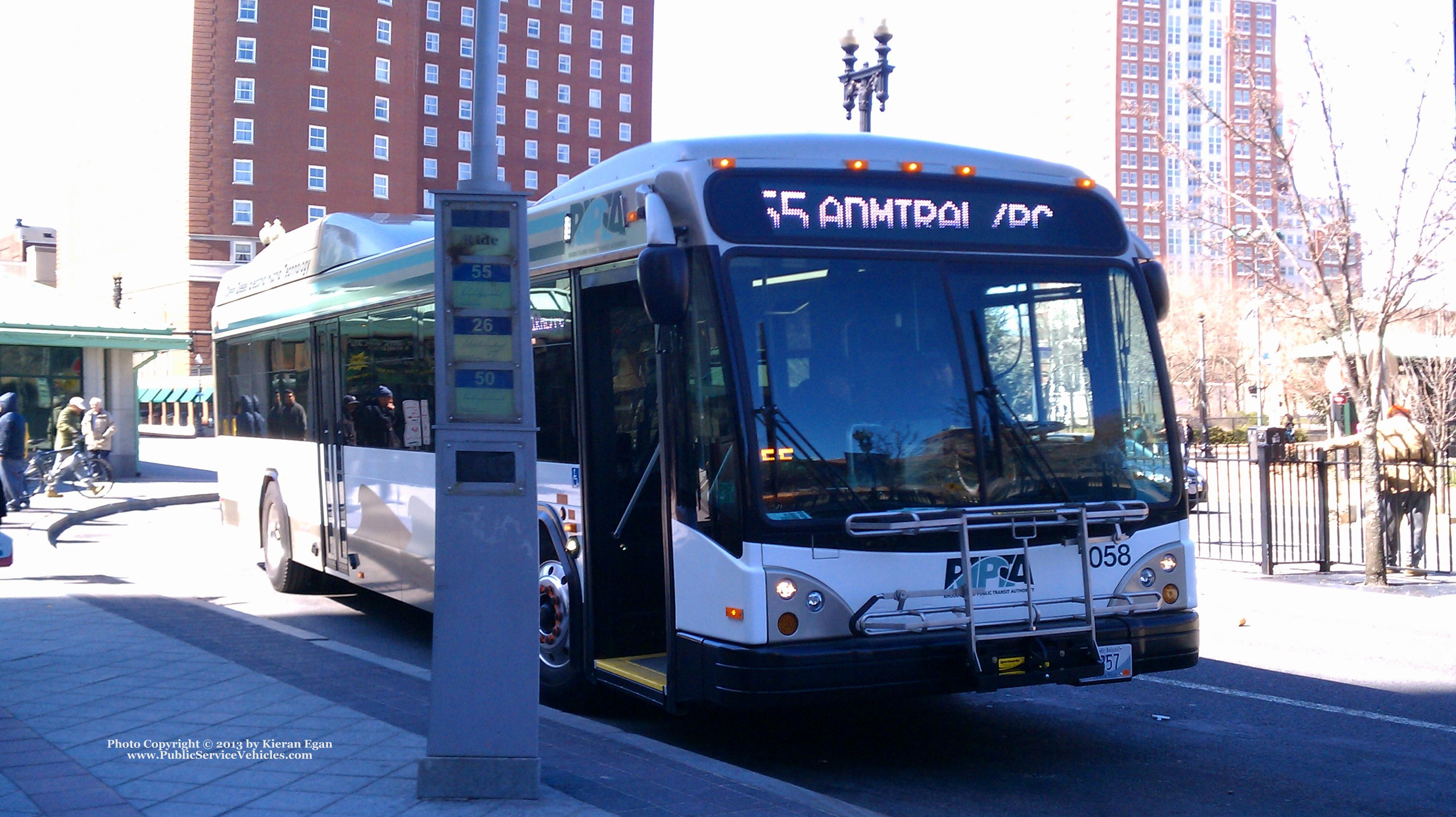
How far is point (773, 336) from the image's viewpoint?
20.1 ft

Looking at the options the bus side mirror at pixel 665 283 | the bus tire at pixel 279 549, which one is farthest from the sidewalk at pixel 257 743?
the bus tire at pixel 279 549

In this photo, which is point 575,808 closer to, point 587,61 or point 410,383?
point 410,383

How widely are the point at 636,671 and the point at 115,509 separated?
1888cm

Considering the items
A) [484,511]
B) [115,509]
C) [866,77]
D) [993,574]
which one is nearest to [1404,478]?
[866,77]

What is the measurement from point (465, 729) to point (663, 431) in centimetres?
182

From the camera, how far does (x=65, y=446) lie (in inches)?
952

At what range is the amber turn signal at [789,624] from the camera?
5.93 meters

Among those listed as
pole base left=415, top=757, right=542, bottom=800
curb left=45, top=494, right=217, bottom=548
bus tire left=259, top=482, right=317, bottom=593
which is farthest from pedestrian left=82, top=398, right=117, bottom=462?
pole base left=415, top=757, right=542, bottom=800

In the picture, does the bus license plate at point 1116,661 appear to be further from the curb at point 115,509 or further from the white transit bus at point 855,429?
the curb at point 115,509

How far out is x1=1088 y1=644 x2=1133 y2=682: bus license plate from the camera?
6.30m

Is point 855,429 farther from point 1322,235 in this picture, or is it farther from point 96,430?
point 96,430

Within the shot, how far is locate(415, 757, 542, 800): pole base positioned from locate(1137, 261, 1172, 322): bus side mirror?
3954 millimetres

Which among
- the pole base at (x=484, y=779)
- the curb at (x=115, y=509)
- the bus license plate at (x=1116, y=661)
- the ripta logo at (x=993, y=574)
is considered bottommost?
the curb at (x=115, y=509)

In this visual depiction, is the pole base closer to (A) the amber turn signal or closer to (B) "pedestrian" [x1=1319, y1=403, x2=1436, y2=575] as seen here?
(A) the amber turn signal
